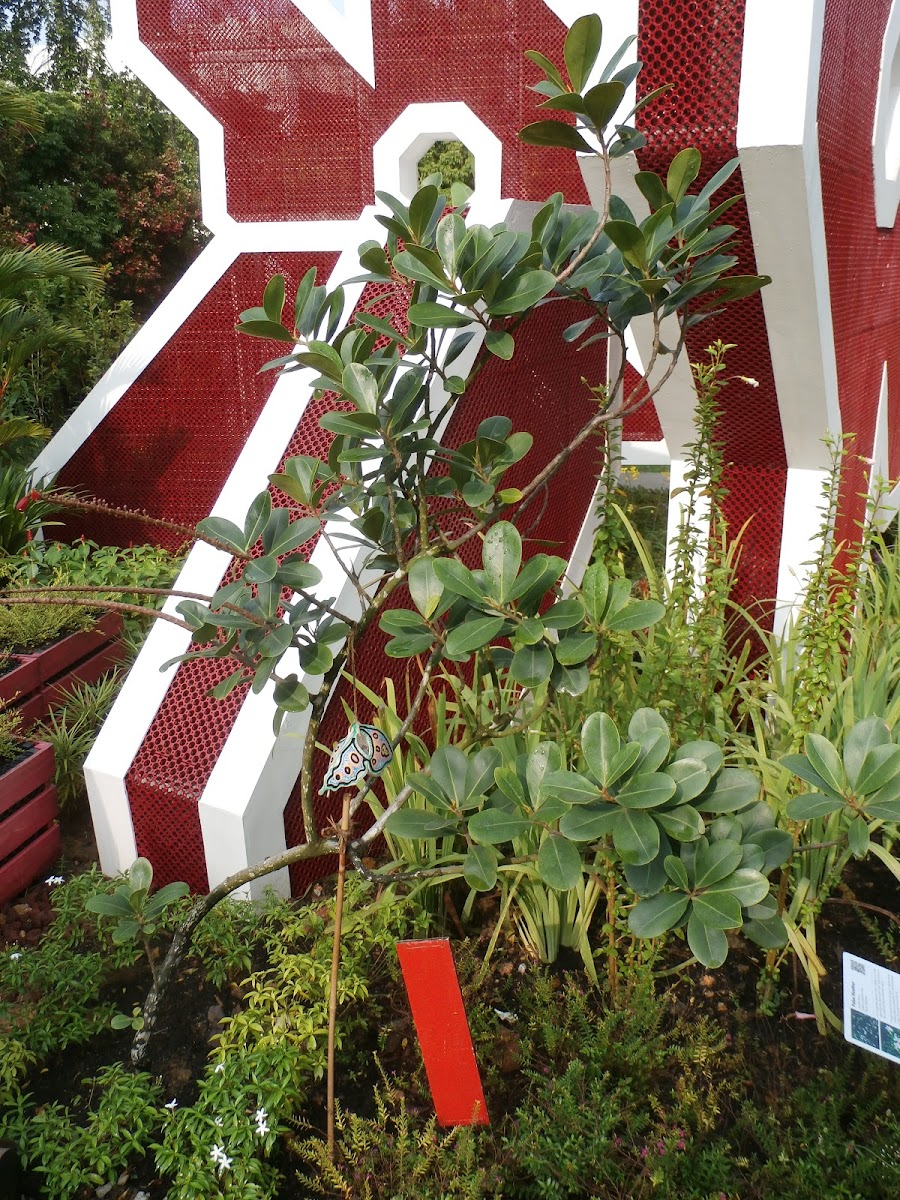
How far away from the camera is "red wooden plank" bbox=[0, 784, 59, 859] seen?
2857mm

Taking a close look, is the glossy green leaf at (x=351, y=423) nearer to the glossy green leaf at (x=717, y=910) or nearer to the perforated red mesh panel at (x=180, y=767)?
the glossy green leaf at (x=717, y=910)

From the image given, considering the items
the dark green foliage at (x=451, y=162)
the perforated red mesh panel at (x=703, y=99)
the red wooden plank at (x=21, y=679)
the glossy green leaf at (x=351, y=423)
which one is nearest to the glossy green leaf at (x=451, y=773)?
the glossy green leaf at (x=351, y=423)

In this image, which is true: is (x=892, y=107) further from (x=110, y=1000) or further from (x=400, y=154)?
(x=110, y=1000)

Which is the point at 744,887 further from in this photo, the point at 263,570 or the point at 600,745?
the point at 263,570

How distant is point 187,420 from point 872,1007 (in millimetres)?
4570

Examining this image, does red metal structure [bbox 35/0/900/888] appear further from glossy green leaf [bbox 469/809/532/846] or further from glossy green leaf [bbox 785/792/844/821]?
glossy green leaf [bbox 785/792/844/821]

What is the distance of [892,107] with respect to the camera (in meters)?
4.38

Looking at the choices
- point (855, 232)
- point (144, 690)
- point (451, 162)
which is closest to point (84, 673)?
point (144, 690)

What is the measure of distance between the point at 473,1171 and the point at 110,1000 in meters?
1.03

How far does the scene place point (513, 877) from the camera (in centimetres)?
234

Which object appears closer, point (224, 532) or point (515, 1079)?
point (224, 532)

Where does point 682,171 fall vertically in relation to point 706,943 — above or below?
above

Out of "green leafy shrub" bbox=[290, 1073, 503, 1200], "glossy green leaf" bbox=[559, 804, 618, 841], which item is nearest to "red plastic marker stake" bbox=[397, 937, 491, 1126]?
"green leafy shrub" bbox=[290, 1073, 503, 1200]

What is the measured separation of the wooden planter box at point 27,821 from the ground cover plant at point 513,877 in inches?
19.4
